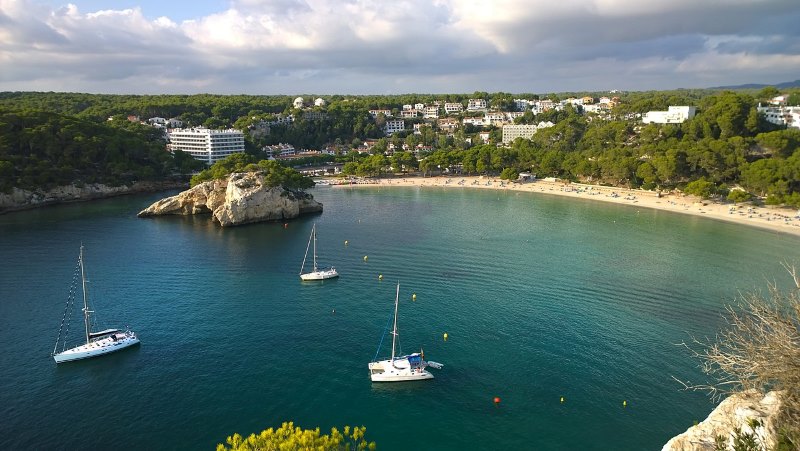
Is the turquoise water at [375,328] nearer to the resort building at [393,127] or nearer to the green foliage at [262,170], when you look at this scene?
the green foliage at [262,170]

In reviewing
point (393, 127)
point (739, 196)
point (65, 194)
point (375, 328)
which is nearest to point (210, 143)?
point (65, 194)

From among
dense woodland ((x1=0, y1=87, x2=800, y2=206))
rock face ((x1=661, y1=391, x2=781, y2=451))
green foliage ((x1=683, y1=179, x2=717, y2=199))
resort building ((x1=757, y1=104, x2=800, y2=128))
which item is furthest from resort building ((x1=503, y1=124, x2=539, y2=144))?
rock face ((x1=661, y1=391, x2=781, y2=451))

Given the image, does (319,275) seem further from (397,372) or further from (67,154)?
(67,154)

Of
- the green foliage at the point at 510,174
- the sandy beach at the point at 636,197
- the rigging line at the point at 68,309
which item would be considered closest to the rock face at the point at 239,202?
the rigging line at the point at 68,309

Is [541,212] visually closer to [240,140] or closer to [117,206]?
[117,206]

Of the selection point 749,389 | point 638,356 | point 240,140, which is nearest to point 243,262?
point 638,356

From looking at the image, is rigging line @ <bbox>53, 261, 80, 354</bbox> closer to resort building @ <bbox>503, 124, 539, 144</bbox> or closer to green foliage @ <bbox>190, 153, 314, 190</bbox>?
green foliage @ <bbox>190, 153, 314, 190</bbox>
